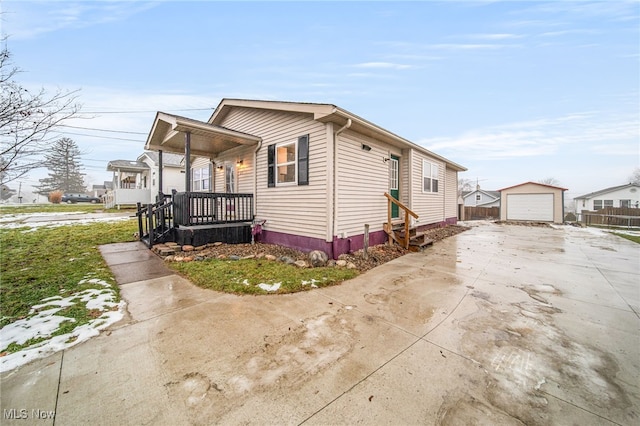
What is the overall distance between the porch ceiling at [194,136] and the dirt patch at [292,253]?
132 inches

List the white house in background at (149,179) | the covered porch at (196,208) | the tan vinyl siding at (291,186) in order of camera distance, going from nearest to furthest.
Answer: the tan vinyl siding at (291,186), the covered porch at (196,208), the white house in background at (149,179)

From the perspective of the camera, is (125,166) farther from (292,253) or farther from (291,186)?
(292,253)

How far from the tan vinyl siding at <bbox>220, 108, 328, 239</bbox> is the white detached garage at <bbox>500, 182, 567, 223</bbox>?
709 inches

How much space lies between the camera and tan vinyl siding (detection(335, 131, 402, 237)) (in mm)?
6047

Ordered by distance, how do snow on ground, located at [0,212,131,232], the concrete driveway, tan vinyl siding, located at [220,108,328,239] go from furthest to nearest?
snow on ground, located at [0,212,131,232] < tan vinyl siding, located at [220,108,328,239] < the concrete driveway

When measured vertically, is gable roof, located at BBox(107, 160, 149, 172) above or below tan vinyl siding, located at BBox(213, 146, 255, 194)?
above

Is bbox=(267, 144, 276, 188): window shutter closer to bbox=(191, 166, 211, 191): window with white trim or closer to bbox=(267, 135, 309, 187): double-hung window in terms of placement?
bbox=(267, 135, 309, 187): double-hung window

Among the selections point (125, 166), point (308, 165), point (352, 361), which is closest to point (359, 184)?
point (308, 165)

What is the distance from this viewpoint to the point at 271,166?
730 cm

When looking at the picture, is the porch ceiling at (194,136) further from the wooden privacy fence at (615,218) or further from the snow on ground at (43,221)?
the wooden privacy fence at (615,218)

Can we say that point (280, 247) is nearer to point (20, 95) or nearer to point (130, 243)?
point (130, 243)

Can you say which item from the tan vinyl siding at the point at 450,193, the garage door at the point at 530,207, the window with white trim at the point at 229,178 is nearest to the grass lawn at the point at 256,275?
the window with white trim at the point at 229,178

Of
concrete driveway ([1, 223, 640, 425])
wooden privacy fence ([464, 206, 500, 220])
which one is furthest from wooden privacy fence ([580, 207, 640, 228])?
concrete driveway ([1, 223, 640, 425])

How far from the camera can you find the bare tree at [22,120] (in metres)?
3.44
